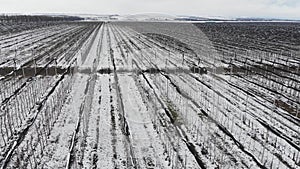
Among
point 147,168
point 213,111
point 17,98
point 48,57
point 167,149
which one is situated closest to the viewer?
point 147,168

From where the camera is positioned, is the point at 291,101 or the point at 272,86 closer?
the point at 291,101

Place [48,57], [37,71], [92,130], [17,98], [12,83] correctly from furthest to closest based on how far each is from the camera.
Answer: [48,57] → [37,71] → [12,83] → [17,98] → [92,130]

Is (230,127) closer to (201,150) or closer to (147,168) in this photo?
(201,150)

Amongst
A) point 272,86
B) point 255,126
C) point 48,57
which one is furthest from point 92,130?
point 48,57

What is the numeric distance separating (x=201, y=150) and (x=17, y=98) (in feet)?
22.1

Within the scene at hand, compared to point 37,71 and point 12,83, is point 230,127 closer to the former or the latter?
point 12,83

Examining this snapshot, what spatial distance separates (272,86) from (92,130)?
8059 mm

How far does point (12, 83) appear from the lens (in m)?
12.3

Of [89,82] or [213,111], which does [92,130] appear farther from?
[89,82]

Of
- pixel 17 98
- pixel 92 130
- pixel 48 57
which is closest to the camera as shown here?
pixel 92 130

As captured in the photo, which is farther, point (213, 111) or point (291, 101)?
point (291, 101)

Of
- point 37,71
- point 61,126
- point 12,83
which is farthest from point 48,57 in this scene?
point 61,126

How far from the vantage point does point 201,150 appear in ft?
22.5

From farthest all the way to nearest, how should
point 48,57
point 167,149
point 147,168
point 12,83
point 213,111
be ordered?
point 48,57 → point 12,83 → point 213,111 → point 167,149 → point 147,168
